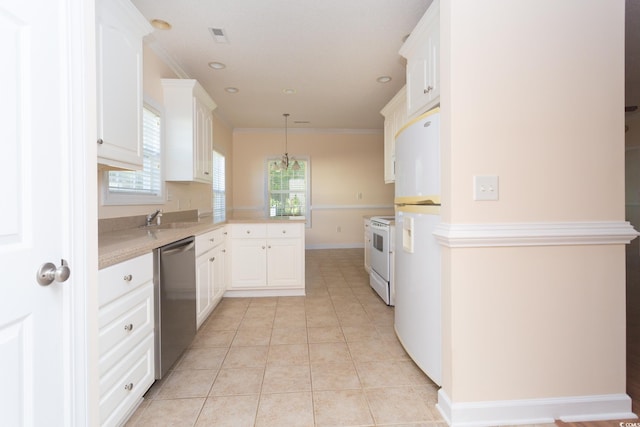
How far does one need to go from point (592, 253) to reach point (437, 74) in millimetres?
1344

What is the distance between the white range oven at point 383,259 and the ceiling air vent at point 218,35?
7.74 feet

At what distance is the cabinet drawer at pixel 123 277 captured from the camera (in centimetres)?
130

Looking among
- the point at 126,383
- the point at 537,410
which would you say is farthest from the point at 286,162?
the point at 537,410

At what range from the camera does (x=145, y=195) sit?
282 cm

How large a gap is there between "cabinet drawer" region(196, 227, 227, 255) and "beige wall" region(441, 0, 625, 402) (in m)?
1.86

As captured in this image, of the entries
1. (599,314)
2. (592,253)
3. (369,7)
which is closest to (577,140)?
(592,253)

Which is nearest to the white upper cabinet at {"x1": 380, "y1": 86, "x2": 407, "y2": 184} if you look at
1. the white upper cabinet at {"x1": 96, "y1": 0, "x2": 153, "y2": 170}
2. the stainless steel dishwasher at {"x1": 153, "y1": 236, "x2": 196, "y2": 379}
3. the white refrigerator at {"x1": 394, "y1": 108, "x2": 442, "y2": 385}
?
Answer: the white refrigerator at {"x1": 394, "y1": 108, "x2": 442, "y2": 385}

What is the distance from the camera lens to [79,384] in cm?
102

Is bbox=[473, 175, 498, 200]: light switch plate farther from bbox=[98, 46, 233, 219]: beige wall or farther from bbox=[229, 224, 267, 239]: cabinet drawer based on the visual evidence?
bbox=[229, 224, 267, 239]: cabinet drawer

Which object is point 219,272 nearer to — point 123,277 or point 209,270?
point 209,270

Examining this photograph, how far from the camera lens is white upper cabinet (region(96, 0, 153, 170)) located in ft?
5.73

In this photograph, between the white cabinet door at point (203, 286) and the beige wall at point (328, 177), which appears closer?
the white cabinet door at point (203, 286)

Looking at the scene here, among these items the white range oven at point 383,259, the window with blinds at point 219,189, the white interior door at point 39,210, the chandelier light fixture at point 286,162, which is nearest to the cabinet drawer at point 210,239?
the white interior door at point 39,210

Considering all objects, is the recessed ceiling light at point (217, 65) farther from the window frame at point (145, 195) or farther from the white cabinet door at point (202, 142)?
the window frame at point (145, 195)
